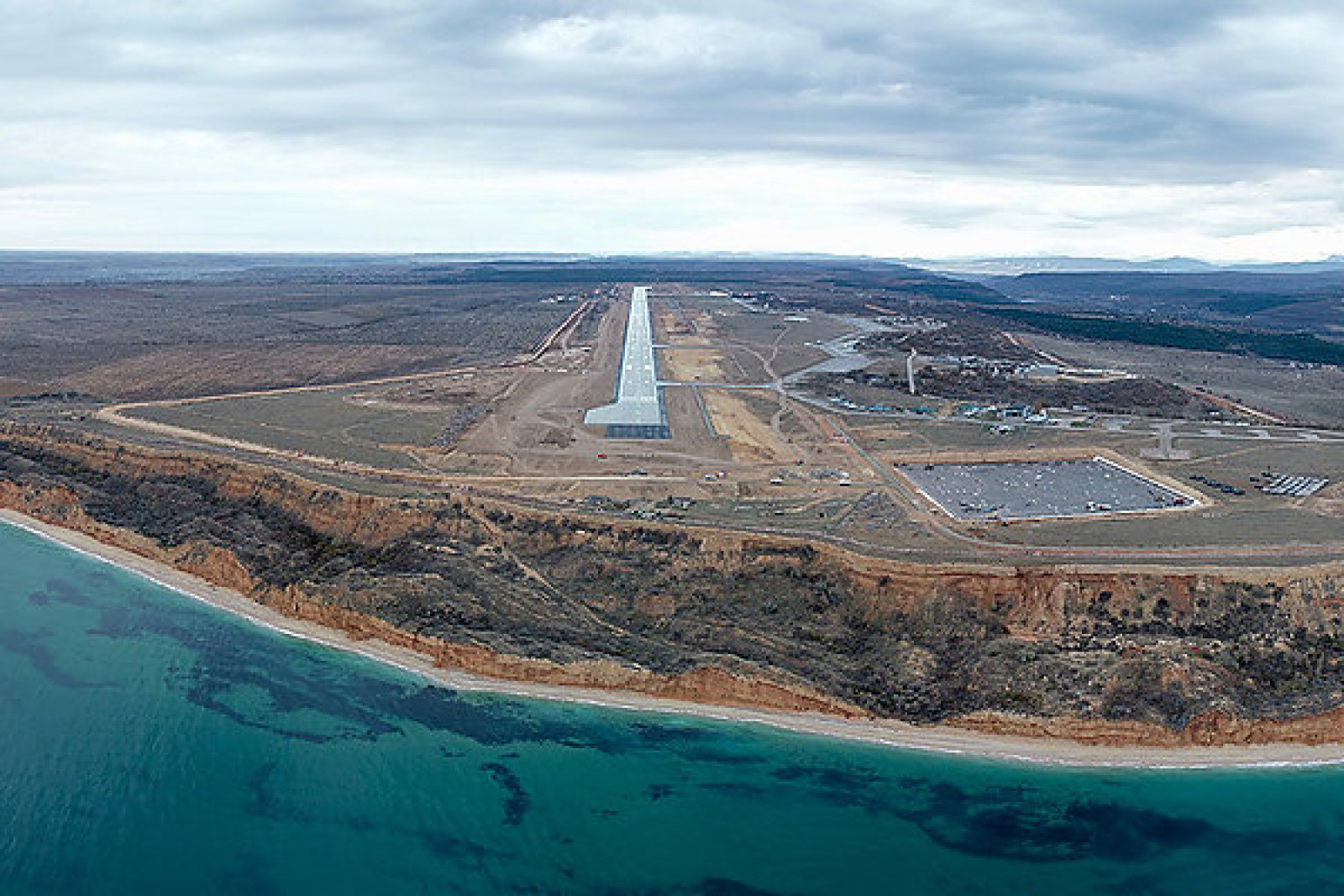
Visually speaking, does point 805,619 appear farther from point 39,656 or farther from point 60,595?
point 60,595

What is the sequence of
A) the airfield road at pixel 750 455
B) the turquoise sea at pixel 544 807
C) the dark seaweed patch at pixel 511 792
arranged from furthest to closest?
the airfield road at pixel 750 455 < the dark seaweed patch at pixel 511 792 < the turquoise sea at pixel 544 807

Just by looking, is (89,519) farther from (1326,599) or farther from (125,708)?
(1326,599)

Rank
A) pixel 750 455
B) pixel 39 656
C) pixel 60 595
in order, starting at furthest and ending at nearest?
pixel 750 455 → pixel 60 595 → pixel 39 656

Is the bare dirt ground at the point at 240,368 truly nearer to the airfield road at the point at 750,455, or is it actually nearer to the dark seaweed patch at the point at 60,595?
the airfield road at the point at 750,455

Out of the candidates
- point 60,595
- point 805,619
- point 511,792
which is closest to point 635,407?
point 805,619

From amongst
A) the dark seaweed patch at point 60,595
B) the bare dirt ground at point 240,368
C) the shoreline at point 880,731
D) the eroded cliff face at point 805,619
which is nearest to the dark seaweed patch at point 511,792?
the shoreline at point 880,731

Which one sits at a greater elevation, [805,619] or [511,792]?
[805,619]

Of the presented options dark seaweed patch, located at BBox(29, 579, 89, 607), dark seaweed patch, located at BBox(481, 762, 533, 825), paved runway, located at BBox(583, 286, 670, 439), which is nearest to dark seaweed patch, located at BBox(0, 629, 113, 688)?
dark seaweed patch, located at BBox(29, 579, 89, 607)

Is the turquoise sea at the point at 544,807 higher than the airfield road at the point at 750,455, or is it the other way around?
the airfield road at the point at 750,455
